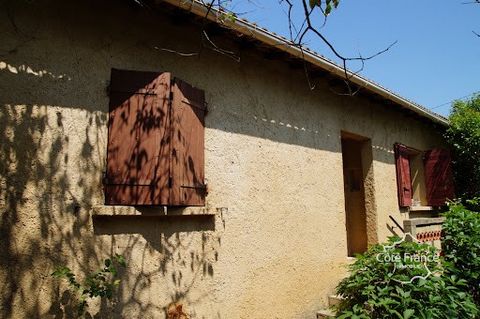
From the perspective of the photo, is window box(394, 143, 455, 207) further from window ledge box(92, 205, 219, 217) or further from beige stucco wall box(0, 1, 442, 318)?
window ledge box(92, 205, 219, 217)

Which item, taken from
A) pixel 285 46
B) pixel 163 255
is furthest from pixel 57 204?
pixel 285 46

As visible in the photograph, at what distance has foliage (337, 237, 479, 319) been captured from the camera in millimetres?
3506

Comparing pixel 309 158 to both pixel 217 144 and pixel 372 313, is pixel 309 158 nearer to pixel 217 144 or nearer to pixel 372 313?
pixel 217 144

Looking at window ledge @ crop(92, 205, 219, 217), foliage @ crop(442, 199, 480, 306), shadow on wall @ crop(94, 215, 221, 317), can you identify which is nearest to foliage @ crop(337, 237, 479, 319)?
foliage @ crop(442, 199, 480, 306)

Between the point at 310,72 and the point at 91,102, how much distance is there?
10.7 ft

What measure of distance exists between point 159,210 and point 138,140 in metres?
0.67

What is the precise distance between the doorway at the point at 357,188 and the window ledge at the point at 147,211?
3.57 m

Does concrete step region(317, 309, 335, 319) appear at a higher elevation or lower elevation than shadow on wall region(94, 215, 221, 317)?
lower

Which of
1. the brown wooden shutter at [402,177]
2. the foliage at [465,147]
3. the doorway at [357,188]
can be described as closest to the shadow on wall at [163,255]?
the doorway at [357,188]

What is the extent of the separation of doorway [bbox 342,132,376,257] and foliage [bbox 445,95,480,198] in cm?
268

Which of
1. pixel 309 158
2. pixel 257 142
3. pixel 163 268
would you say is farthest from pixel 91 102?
pixel 309 158

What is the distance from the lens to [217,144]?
3996mm

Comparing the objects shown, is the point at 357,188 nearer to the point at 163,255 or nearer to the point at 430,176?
the point at 430,176

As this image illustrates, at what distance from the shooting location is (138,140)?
331 centimetres
